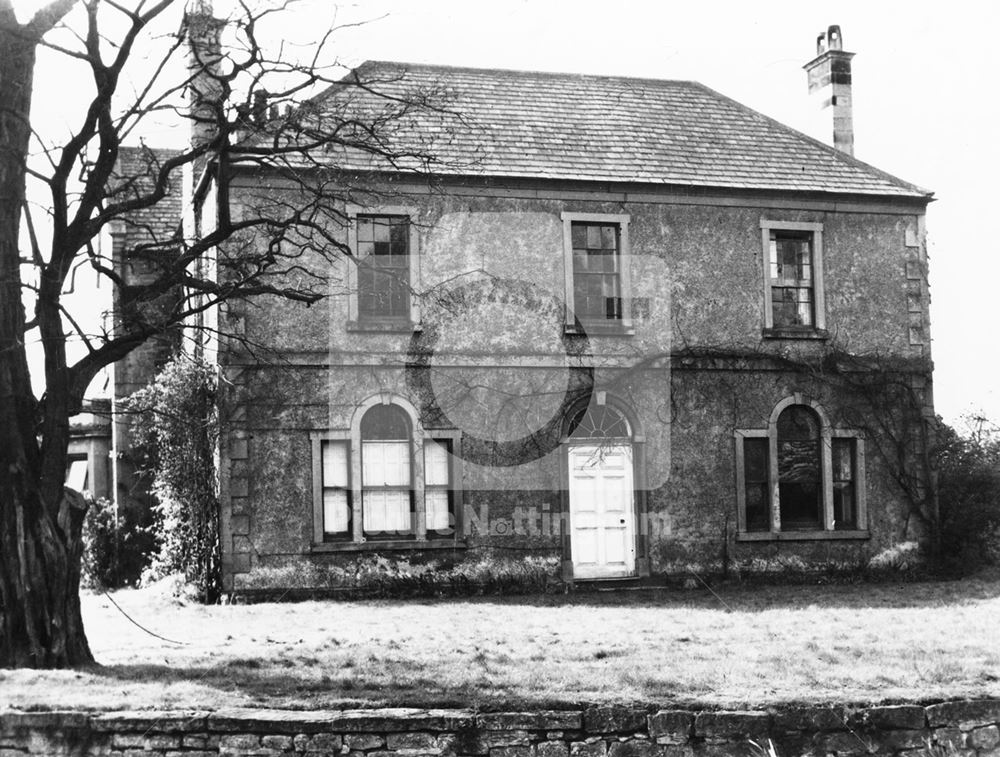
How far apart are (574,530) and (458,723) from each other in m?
11.7

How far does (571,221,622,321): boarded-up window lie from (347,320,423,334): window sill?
2.82m

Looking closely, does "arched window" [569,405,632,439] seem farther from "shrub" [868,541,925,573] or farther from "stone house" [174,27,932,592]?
"shrub" [868,541,925,573]

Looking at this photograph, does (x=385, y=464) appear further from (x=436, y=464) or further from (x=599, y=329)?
(x=599, y=329)

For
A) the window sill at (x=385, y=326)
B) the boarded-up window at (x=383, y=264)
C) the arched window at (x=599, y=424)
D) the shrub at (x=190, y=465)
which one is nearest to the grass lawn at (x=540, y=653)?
the shrub at (x=190, y=465)

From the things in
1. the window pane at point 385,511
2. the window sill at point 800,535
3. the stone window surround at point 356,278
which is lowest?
the window sill at point 800,535

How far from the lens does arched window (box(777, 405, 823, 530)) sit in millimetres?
22219

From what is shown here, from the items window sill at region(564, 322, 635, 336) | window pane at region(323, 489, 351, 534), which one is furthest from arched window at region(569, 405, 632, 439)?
window pane at region(323, 489, 351, 534)

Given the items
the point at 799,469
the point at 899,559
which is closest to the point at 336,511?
the point at 799,469

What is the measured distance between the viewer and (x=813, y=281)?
22672 millimetres

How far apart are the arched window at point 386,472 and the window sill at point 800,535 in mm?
5671

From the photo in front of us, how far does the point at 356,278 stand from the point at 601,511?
18.1 ft

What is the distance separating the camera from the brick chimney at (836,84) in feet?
82.3

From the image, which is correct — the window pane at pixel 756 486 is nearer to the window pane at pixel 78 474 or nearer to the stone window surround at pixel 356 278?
the stone window surround at pixel 356 278

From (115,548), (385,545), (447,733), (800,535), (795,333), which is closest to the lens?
(447,733)
